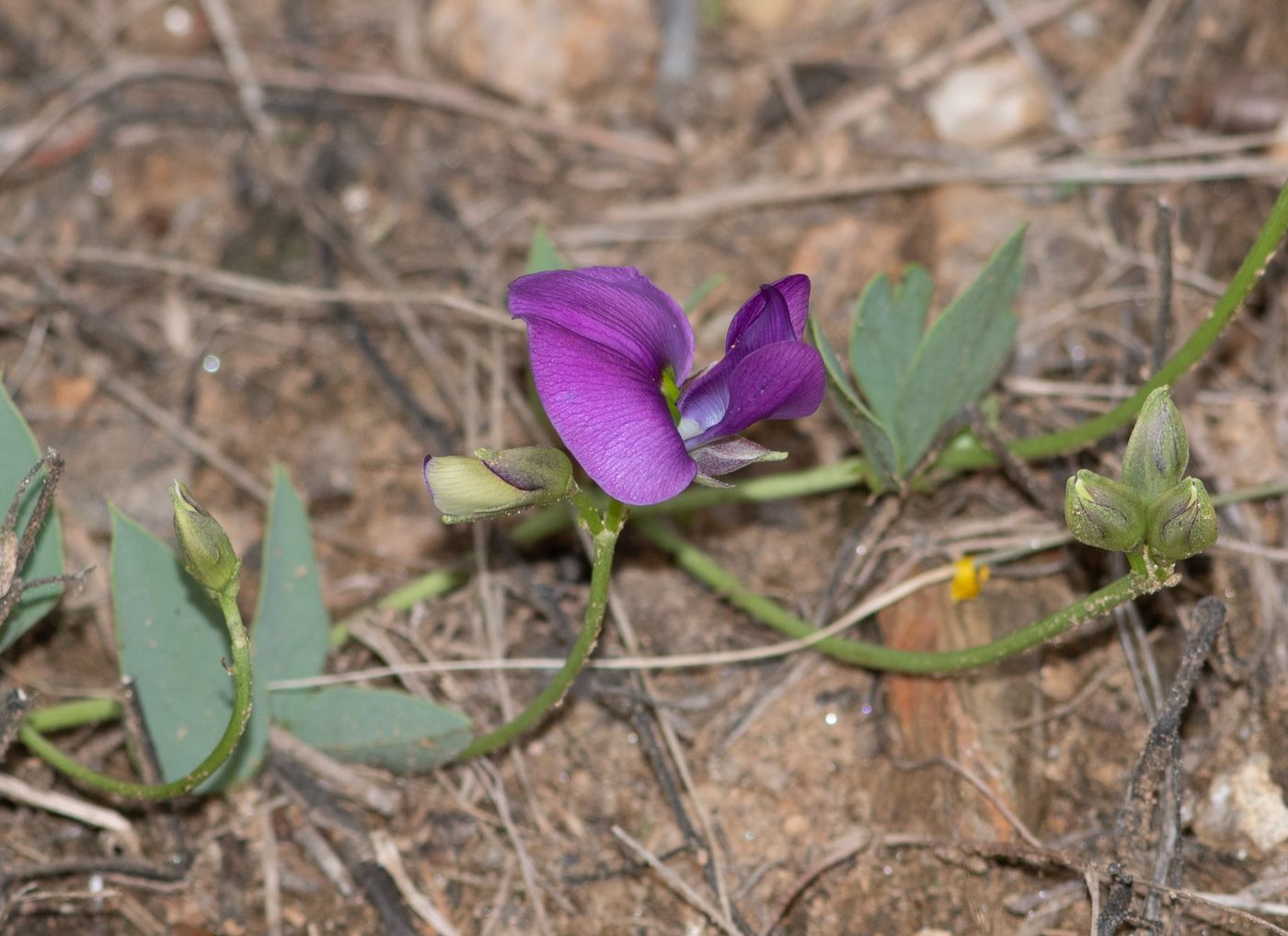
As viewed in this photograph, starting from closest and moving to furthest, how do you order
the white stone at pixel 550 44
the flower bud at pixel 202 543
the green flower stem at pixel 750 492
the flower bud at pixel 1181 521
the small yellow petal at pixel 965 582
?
the flower bud at pixel 1181 521 → the flower bud at pixel 202 543 → the small yellow petal at pixel 965 582 → the green flower stem at pixel 750 492 → the white stone at pixel 550 44

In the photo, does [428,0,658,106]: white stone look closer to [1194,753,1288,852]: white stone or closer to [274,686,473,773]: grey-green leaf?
[274,686,473,773]: grey-green leaf

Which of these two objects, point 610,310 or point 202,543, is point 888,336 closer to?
point 610,310

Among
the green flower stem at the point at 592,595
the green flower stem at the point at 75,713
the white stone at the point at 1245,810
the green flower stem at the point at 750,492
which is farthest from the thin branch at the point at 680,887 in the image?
the green flower stem at the point at 75,713

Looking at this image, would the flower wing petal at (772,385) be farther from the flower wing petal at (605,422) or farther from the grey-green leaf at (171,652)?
the grey-green leaf at (171,652)

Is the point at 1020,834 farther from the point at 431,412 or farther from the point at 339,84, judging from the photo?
the point at 339,84

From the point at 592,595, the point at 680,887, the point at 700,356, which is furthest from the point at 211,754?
the point at 700,356

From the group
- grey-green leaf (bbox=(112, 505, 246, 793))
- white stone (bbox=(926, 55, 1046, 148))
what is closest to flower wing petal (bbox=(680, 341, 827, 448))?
grey-green leaf (bbox=(112, 505, 246, 793))
